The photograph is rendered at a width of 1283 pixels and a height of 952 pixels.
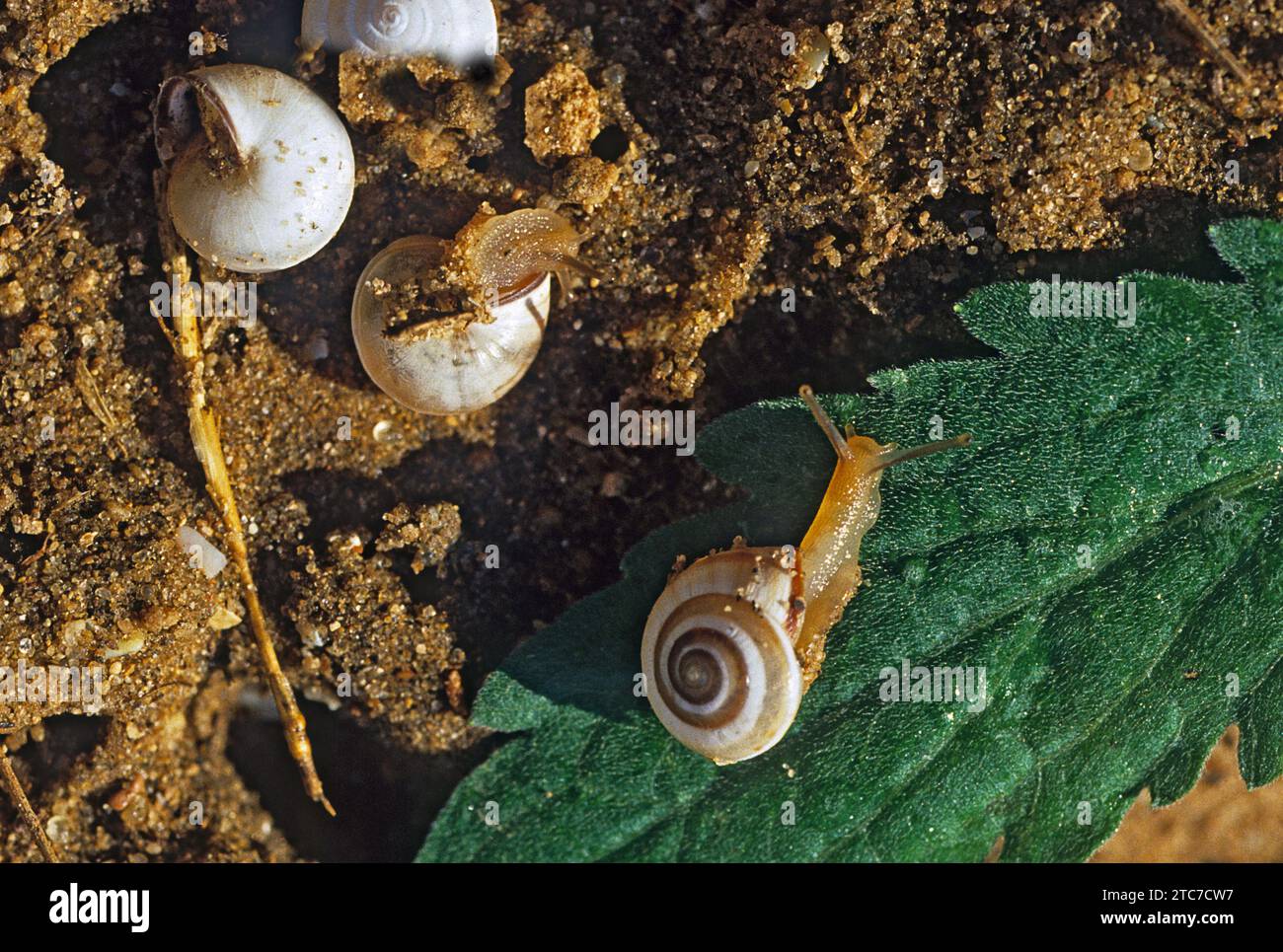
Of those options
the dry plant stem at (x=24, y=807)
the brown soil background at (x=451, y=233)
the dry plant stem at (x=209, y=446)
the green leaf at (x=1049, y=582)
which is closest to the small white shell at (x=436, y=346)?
the brown soil background at (x=451, y=233)

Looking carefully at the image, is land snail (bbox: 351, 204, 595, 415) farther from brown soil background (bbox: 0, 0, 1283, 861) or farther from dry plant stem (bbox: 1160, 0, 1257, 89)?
dry plant stem (bbox: 1160, 0, 1257, 89)

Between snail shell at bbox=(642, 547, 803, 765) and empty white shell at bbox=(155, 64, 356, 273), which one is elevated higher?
empty white shell at bbox=(155, 64, 356, 273)

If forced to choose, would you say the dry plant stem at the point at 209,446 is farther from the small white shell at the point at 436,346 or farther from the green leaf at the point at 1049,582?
the green leaf at the point at 1049,582

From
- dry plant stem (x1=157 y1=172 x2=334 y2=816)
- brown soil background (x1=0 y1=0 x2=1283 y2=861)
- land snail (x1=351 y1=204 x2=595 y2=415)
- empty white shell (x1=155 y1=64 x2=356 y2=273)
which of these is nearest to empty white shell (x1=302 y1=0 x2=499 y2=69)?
brown soil background (x1=0 y1=0 x2=1283 y2=861)

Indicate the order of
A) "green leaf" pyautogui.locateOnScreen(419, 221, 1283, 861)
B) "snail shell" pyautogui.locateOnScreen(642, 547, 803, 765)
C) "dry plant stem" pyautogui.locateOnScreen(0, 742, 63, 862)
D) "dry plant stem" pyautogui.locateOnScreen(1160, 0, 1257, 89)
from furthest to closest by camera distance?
"dry plant stem" pyautogui.locateOnScreen(0, 742, 63, 862)
"dry plant stem" pyautogui.locateOnScreen(1160, 0, 1257, 89)
"green leaf" pyautogui.locateOnScreen(419, 221, 1283, 861)
"snail shell" pyautogui.locateOnScreen(642, 547, 803, 765)

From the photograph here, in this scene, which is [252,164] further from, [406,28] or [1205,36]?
[1205,36]
